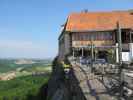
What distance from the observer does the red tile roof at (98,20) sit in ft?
137

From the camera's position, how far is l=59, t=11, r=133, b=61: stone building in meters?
40.5

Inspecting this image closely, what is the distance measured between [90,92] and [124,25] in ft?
99.3

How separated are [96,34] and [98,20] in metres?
2.82

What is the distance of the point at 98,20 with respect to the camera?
143ft

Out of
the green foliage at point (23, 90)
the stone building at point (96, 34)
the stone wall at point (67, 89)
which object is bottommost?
the green foliage at point (23, 90)

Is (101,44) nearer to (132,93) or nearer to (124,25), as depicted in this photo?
(124,25)

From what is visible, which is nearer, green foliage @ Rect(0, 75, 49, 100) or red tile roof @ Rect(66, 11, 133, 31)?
red tile roof @ Rect(66, 11, 133, 31)

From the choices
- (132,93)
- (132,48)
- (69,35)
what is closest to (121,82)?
(132,93)

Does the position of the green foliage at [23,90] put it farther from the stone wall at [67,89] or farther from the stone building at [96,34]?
the stone wall at [67,89]

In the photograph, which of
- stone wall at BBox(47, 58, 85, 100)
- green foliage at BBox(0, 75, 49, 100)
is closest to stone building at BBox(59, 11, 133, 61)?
stone wall at BBox(47, 58, 85, 100)

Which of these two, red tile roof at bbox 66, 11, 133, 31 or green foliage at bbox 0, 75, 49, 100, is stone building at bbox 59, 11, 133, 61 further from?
green foliage at bbox 0, 75, 49, 100

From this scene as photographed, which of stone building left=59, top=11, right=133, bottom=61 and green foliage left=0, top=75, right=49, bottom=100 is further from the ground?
stone building left=59, top=11, right=133, bottom=61

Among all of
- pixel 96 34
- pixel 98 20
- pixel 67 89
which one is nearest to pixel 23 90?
pixel 98 20

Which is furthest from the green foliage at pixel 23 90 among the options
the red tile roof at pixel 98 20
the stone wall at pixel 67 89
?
the stone wall at pixel 67 89
